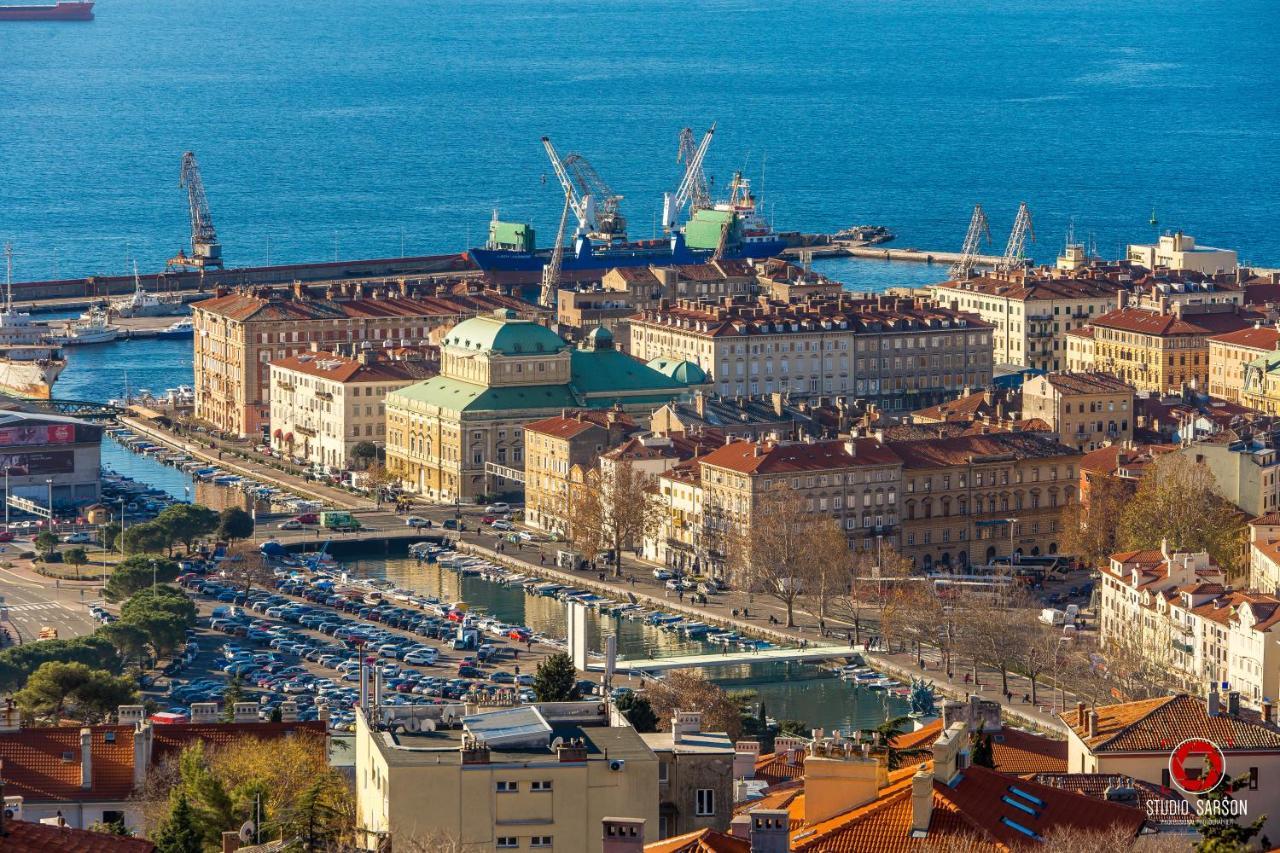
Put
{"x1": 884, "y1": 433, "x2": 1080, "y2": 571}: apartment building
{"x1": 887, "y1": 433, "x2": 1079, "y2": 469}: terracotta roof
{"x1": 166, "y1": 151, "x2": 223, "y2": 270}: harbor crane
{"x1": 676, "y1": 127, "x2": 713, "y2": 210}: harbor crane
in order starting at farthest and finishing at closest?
1. {"x1": 676, "y1": 127, "x2": 713, "y2": 210}: harbor crane
2. {"x1": 166, "y1": 151, "x2": 223, "y2": 270}: harbor crane
3. {"x1": 887, "y1": 433, "x2": 1079, "y2": 469}: terracotta roof
4. {"x1": 884, "y1": 433, "x2": 1080, "y2": 571}: apartment building

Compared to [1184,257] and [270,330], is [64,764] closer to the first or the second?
[270,330]

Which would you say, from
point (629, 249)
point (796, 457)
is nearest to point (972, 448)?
point (796, 457)

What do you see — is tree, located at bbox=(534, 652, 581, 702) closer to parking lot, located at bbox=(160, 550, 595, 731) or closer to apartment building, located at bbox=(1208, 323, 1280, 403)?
parking lot, located at bbox=(160, 550, 595, 731)

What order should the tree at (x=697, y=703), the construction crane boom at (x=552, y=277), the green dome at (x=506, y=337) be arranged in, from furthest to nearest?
1. the construction crane boom at (x=552, y=277)
2. the green dome at (x=506, y=337)
3. the tree at (x=697, y=703)

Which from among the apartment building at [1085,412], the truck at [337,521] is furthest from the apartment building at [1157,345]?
the truck at [337,521]

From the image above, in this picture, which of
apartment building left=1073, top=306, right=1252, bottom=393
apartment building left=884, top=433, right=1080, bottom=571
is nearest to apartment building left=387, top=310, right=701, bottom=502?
apartment building left=884, top=433, right=1080, bottom=571

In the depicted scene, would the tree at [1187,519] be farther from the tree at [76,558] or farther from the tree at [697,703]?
the tree at [76,558]
